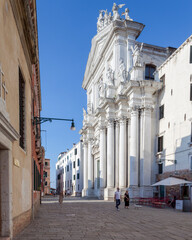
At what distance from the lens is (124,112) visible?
2406 cm

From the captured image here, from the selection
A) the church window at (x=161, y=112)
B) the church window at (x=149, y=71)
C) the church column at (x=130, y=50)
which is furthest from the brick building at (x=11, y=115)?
the church window at (x=149, y=71)

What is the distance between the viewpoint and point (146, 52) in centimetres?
2577

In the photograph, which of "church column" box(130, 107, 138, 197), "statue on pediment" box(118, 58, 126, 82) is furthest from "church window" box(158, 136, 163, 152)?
"statue on pediment" box(118, 58, 126, 82)

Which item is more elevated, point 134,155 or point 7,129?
point 7,129

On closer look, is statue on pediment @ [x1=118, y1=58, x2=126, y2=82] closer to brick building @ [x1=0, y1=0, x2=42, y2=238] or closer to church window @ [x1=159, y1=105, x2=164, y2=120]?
church window @ [x1=159, y1=105, x2=164, y2=120]

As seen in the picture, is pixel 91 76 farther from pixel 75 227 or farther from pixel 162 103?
pixel 75 227

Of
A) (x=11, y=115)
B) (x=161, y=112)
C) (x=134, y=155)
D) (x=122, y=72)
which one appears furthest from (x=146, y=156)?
(x=11, y=115)

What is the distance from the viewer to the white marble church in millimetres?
Result: 21281

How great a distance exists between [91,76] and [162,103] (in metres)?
18.4

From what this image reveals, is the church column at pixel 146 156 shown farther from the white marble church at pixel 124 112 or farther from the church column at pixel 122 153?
the church column at pixel 122 153

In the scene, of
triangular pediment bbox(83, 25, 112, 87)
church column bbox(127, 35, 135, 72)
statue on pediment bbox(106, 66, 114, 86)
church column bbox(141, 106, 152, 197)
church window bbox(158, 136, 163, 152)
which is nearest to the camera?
church column bbox(141, 106, 152, 197)

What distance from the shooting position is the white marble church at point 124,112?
2128 cm

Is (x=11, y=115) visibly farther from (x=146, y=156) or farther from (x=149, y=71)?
(x=149, y=71)

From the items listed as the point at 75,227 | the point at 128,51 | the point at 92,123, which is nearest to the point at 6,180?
Answer: the point at 75,227
